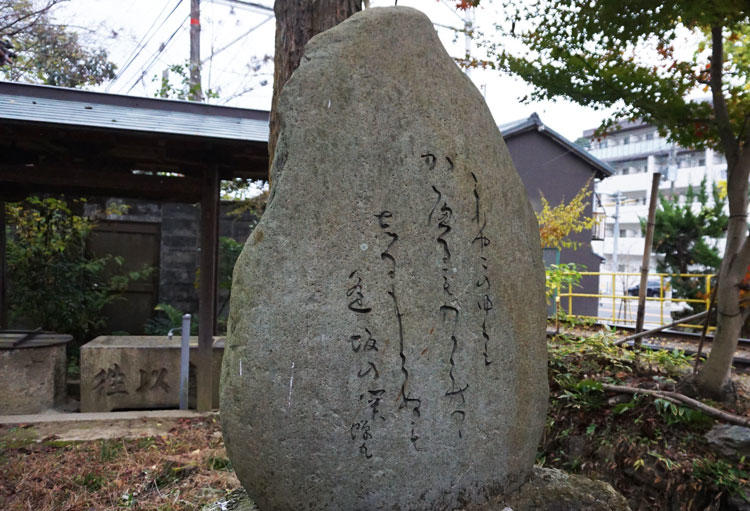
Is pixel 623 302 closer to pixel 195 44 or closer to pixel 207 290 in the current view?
pixel 207 290

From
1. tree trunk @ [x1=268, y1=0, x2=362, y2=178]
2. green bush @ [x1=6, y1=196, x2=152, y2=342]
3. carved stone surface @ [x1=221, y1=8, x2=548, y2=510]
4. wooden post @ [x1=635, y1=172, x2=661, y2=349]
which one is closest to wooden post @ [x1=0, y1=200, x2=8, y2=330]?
green bush @ [x1=6, y1=196, x2=152, y2=342]

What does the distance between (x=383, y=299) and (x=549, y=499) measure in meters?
1.35

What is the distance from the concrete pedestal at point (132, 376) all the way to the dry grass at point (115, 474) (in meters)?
1.27

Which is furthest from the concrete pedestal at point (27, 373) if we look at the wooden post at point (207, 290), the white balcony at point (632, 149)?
the white balcony at point (632, 149)

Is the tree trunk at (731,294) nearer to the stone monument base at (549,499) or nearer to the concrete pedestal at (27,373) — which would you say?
the stone monument base at (549,499)

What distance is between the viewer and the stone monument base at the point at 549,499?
2.47 m

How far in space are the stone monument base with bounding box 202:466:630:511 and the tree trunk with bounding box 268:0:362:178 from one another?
244cm

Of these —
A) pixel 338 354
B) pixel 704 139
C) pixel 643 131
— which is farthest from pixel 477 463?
pixel 643 131

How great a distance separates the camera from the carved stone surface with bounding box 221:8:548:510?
209 cm

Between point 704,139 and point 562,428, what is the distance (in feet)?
11.3

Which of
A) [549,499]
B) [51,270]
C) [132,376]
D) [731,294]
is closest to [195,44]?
[51,270]

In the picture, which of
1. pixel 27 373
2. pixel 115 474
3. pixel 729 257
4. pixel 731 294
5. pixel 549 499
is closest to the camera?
pixel 549 499

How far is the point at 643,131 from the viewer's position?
107 feet

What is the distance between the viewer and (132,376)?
673cm
